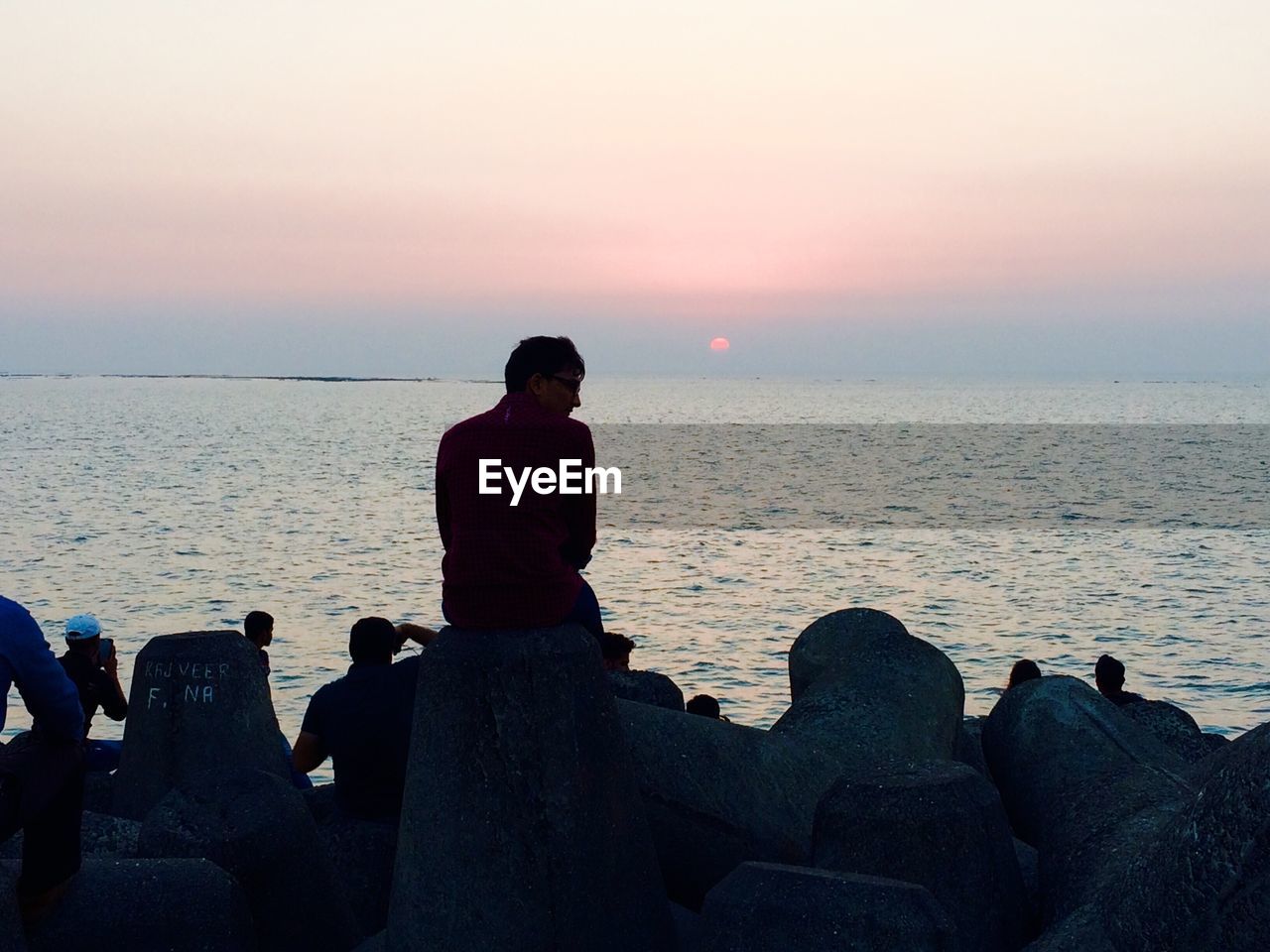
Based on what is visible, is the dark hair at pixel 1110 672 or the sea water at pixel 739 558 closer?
the dark hair at pixel 1110 672

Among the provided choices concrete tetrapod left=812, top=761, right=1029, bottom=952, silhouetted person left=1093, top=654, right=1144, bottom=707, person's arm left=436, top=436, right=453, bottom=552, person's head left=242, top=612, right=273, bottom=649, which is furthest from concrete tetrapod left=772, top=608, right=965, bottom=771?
person's head left=242, top=612, right=273, bottom=649

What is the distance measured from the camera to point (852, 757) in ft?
24.9

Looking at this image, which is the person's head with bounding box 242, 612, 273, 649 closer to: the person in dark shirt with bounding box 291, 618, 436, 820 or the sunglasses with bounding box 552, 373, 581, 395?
the person in dark shirt with bounding box 291, 618, 436, 820

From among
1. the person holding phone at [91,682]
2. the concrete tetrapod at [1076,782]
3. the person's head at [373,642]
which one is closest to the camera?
the concrete tetrapod at [1076,782]

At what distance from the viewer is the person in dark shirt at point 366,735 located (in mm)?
→ 6539

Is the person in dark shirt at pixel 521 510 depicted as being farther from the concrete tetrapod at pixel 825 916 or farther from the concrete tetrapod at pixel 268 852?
the concrete tetrapod at pixel 268 852

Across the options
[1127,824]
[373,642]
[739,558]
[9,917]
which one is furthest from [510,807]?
[739,558]

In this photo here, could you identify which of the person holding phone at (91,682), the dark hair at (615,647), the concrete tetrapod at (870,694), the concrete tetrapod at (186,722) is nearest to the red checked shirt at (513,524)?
the concrete tetrapod at (870,694)

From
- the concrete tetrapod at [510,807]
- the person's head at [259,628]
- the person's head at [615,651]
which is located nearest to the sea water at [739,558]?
the person's head at [259,628]

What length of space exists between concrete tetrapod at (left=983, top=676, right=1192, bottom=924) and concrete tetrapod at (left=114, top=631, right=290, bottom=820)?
4.42m

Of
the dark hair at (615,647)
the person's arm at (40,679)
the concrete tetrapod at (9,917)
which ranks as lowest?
the concrete tetrapod at (9,917)

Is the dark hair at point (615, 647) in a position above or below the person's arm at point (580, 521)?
below

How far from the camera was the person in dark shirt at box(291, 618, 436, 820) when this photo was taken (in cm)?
654

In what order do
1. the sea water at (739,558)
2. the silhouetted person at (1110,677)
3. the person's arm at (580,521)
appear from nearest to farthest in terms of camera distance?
the person's arm at (580,521) < the silhouetted person at (1110,677) < the sea water at (739,558)
